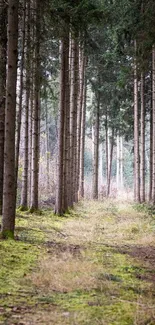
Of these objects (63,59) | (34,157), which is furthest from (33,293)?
(63,59)

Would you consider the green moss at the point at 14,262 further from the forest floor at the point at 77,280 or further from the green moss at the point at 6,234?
the green moss at the point at 6,234

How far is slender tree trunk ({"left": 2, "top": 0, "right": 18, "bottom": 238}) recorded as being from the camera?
305 inches

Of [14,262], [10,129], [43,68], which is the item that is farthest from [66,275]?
[43,68]

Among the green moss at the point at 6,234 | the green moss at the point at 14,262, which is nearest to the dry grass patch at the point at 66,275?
the green moss at the point at 14,262

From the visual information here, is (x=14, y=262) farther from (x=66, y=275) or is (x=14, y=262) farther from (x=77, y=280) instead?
(x=77, y=280)

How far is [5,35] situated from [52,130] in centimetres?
3642

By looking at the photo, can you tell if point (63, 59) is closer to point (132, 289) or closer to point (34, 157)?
point (34, 157)

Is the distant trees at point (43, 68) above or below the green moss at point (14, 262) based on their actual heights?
above

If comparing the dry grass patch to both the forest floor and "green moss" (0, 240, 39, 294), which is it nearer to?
the forest floor

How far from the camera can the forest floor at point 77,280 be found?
3855mm

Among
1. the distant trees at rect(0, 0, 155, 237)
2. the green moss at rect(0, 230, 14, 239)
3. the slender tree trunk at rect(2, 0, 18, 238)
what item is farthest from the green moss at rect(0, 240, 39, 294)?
the distant trees at rect(0, 0, 155, 237)

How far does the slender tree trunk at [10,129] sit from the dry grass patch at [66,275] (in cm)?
192

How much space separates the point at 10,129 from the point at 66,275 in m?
3.51

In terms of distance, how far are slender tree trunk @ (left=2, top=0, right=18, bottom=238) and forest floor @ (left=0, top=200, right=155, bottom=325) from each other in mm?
533
